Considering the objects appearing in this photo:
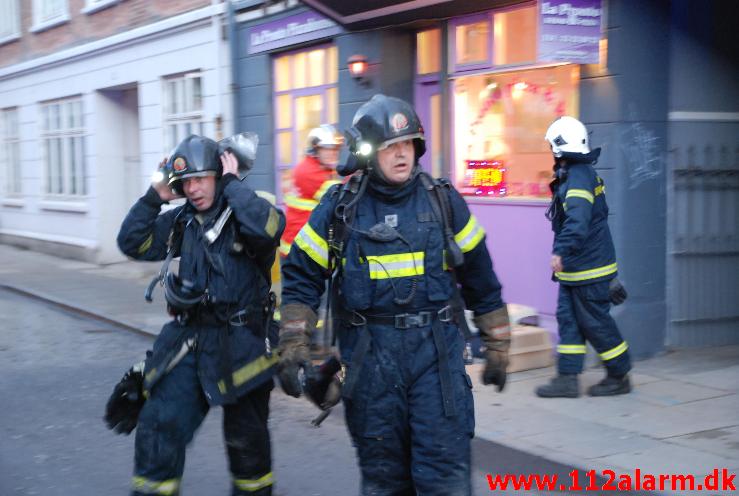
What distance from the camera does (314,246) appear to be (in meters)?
3.67

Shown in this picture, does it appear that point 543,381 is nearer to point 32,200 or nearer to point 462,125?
point 462,125

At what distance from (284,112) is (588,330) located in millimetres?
6681

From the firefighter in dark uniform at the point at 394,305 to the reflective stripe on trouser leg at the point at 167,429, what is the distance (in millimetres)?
644

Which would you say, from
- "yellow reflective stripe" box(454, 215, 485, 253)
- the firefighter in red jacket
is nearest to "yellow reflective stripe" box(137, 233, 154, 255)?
"yellow reflective stripe" box(454, 215, 485, 253)

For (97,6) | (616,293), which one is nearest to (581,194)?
(616,293)

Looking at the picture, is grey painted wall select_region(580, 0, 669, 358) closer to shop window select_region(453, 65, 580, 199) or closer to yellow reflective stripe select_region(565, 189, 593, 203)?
shop window select_region(453, 65, 580, 199)

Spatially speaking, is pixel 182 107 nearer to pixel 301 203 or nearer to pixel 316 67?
pixel 316 67

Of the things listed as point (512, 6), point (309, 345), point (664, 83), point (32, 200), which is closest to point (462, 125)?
point (512, 6)

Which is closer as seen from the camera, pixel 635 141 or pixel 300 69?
pixel 635 141

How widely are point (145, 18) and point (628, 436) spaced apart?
1141 cm

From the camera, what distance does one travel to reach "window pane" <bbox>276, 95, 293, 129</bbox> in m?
12.0

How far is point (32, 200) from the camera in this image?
19000 millimetres

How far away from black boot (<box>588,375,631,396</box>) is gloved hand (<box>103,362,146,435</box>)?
3.47m

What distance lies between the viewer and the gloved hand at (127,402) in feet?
13.9
